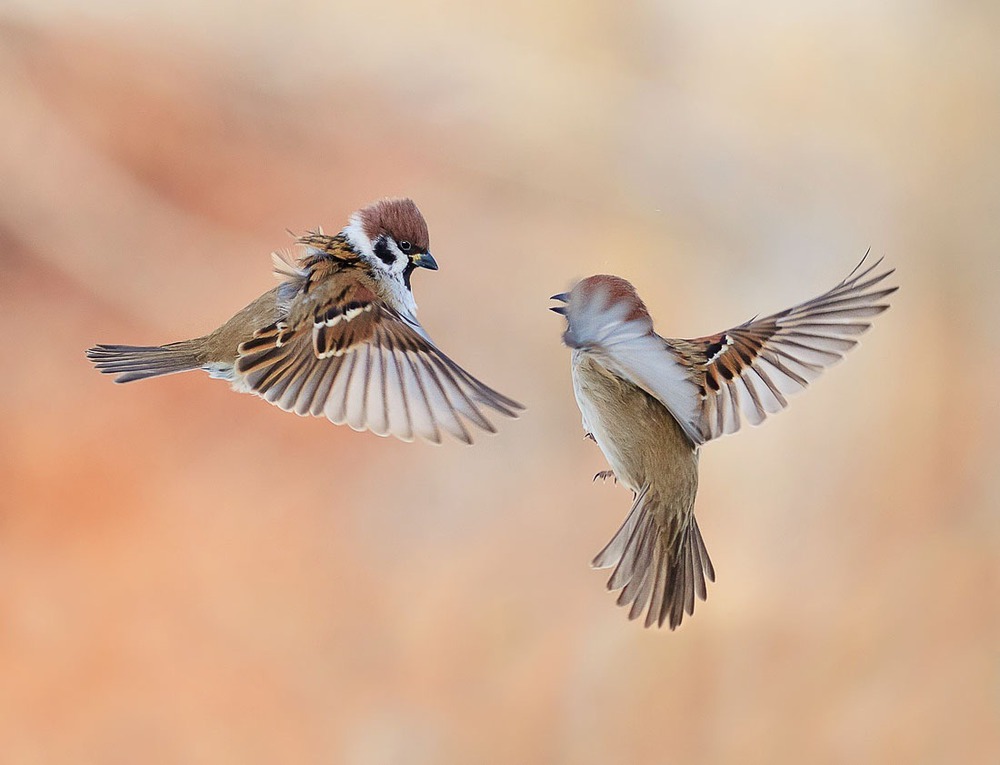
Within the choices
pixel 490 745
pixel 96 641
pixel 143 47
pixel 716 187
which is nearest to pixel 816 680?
pixel 490 745

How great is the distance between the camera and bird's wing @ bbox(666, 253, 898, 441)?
2.79 feet

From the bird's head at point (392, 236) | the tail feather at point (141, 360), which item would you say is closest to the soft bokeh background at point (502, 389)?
the tail feather at point (141, 360)

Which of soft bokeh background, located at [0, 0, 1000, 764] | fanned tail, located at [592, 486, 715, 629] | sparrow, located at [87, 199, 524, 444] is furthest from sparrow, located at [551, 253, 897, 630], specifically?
soft bokeh background, located at [0, 0, 1000, 764]

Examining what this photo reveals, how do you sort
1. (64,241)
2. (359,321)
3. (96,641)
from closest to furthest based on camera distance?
(359,321), (64,241), (96,641)

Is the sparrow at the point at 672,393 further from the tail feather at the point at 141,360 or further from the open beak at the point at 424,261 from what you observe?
the tail feather at the point at 141,360

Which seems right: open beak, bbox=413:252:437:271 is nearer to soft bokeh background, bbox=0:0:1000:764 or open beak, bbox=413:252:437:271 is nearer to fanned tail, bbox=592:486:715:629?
fanned tail, bbox=592:486:715:629

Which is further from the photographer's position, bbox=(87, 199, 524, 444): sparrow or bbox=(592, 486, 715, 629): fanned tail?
bbox=(592, 486, 715, 629): fanned tail

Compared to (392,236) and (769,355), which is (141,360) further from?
(769,355)

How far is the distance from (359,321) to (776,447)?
187 centimetres

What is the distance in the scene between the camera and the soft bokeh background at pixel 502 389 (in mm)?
2240

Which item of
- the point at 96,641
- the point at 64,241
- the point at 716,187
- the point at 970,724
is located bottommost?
the point at 96,641

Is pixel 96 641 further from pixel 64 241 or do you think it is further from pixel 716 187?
pixel 716 187

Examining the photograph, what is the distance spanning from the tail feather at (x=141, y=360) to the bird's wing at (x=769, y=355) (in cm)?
41

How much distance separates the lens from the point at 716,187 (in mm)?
2434
